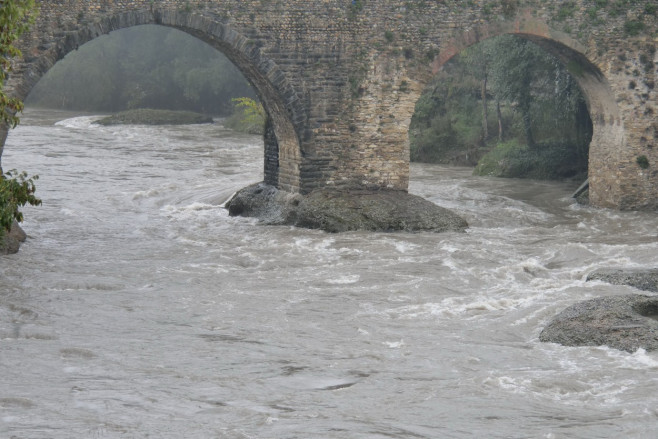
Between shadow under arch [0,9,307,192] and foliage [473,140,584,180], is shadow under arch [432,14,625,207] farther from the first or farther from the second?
foliage [473,140,584,180]

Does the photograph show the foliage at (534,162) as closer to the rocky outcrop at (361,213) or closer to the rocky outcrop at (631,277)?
the rocky outcrop at (361,213)

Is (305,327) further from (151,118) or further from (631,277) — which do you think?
(151,118)

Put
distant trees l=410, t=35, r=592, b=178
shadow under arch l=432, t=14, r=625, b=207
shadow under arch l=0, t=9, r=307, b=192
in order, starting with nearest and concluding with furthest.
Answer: shadow under arch l=0, t=9, r=307, b=192 < shadow under arch l=432, t=14, r=625, b=207 < distant trees l=410, t=35, r=592, b=178

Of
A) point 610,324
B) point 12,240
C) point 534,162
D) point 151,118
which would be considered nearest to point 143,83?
point 151,118

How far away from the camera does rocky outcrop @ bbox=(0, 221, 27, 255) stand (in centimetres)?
1516

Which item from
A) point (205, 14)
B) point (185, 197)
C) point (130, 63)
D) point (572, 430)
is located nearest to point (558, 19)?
point (205, 14)

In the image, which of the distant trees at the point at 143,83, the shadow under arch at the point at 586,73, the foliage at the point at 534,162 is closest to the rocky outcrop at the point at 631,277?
the shadow under arch at the point at 586,73

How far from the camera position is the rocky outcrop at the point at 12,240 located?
15.2m

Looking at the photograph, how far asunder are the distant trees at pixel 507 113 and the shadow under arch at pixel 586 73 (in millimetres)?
3534

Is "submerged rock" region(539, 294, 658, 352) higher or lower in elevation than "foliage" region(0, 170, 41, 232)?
lower

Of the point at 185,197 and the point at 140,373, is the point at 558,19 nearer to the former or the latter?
the point at 185,197

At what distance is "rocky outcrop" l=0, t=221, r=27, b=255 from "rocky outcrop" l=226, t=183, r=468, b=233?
15.0 ft

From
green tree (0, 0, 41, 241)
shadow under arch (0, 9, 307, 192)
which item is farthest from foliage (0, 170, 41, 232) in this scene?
shadow under arch (0, 9, 307, 192)

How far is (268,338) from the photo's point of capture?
37.3 ft
